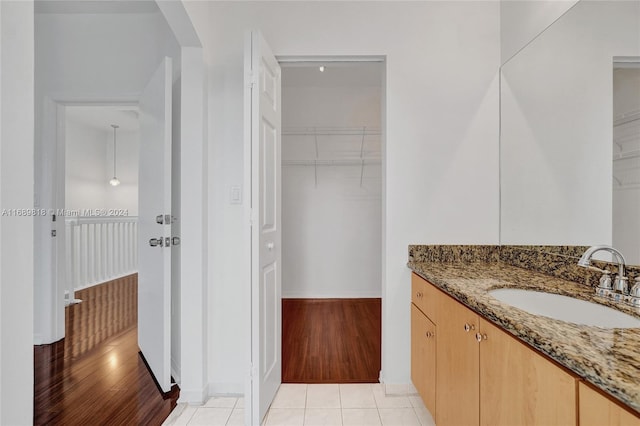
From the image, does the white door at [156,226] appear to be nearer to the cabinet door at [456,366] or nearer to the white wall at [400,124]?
the white wall at [400,124]

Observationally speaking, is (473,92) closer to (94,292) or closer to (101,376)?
(101,376)

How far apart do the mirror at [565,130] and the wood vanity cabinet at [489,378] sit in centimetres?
66

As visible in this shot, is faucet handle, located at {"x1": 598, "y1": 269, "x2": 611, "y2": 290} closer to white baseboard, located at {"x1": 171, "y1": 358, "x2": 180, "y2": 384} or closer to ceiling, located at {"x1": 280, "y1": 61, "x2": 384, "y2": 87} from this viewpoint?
white baseboard, located at {"x1": 171, "y1": 358, "x2": 180, "y2": 384}

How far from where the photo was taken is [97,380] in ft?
6.71

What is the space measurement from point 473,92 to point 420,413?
1992 mm

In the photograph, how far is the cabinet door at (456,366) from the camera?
1.15 m

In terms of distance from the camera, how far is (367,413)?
5.78ft

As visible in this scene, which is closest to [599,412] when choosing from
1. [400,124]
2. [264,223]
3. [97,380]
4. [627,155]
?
[627,155]

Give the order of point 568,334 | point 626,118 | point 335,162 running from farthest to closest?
point 335,162 → point 626,118 → point 568,334

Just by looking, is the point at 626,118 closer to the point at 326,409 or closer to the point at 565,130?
the point at 565,130

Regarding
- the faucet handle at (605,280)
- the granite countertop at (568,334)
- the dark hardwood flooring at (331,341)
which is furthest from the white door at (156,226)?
the faucet handle at (605,280)

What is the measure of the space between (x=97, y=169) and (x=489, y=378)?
737 cm

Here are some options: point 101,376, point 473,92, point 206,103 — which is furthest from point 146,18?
point 101,376

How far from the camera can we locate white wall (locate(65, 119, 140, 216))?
5.60 m
